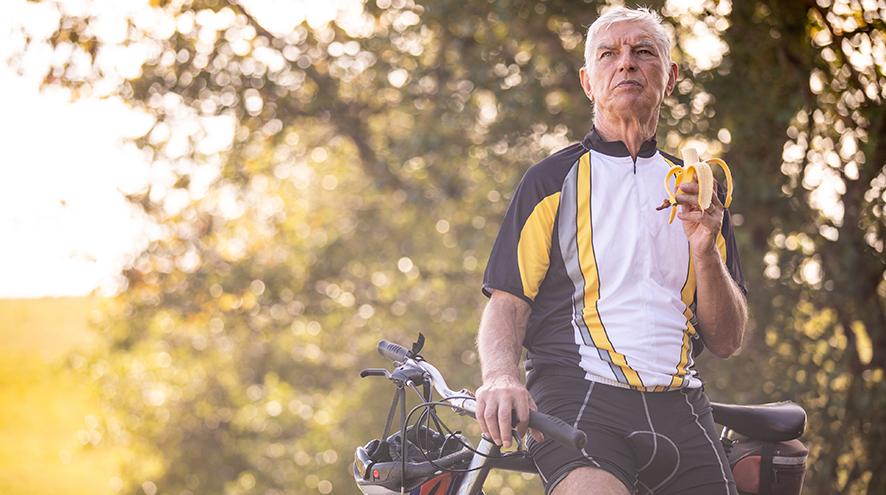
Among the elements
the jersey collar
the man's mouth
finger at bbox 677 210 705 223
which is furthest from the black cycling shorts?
the man's mouth

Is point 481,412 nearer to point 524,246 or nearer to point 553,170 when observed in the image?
point 524,246

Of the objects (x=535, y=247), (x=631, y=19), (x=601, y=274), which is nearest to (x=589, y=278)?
(x=601, y=274)

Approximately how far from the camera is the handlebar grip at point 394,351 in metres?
2.42

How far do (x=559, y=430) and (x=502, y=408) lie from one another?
6.2 inches

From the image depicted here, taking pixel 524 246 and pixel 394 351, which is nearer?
pixel 524 246

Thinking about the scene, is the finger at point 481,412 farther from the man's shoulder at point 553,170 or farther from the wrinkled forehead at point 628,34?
the wrinkled forehead at point 628,34

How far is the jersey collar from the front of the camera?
7.88ft

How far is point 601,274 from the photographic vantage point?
2268 millimetres

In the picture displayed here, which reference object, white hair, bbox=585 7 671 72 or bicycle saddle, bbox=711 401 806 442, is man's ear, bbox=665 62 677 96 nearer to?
white hair, bbox=585 7 671 72

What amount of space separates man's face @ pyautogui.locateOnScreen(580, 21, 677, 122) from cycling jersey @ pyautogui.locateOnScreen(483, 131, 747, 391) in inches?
5.5

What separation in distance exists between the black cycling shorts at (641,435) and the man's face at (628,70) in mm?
606

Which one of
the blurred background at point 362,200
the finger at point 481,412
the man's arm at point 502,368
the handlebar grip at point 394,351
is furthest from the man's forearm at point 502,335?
the blurred background at point 362,200

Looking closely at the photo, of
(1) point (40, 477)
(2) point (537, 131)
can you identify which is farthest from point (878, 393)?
(1) point (40, 477)

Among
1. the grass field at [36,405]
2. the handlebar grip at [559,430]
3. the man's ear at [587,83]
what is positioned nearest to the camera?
the handlebar grip at [559,430]
